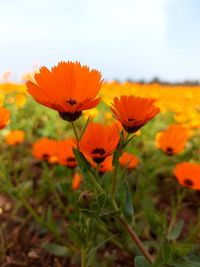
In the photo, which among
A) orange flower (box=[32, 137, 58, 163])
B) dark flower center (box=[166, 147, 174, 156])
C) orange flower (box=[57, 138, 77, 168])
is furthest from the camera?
orange flower (box=[32, 137, 58, 163])

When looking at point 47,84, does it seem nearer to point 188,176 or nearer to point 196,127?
point 188,176

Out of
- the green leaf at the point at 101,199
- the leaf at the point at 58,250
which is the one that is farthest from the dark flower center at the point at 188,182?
the green leaf at the point at 101,199

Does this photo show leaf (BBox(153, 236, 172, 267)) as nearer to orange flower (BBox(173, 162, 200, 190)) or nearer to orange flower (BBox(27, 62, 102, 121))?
orange flower (BBox(27, 62, 102, 121))

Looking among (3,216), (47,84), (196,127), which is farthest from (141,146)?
(47,84)

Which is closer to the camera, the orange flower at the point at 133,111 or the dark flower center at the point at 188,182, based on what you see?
the orange flower at the point at 133,111

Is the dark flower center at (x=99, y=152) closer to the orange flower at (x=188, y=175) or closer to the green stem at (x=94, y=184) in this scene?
the green stem at (x=94, y=184)

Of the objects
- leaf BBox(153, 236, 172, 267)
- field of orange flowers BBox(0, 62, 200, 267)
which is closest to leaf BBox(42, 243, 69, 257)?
field of orange flowers BBox(0, 62, 200, 267)

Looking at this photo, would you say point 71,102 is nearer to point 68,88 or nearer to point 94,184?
point 68,88

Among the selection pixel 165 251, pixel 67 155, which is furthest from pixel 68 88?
pixel 67 155
